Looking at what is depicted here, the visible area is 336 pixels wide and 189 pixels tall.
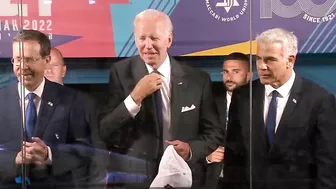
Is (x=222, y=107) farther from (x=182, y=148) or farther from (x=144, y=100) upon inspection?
(x=144, y=100)

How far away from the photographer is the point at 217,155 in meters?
4.46

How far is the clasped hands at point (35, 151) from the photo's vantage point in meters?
4.45

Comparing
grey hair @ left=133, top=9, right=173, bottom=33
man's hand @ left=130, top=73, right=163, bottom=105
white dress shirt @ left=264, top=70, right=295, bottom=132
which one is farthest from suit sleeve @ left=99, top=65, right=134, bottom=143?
white dress shirt @ left=264, top=70, right=295, bottom=132

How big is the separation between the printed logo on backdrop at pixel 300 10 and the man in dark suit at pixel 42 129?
1.65m

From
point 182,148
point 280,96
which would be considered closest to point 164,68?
point 182,148

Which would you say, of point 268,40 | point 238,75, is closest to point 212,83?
point 238,75

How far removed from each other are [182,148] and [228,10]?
1.13 meters

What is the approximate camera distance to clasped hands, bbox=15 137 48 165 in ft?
14.6

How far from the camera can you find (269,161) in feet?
14.7

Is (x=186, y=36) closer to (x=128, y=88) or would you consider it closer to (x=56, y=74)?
(x=128, y=88)

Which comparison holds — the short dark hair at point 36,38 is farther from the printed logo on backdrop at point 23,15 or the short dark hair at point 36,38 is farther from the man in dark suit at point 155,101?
the man in dark suit at point 155,101

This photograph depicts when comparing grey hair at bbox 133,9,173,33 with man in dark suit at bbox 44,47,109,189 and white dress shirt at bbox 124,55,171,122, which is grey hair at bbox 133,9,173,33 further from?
man in dark suit at bbox 44,47,109,189

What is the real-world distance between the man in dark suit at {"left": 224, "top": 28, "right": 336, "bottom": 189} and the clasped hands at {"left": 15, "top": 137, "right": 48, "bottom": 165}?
143 centimetres

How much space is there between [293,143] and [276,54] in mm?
714
